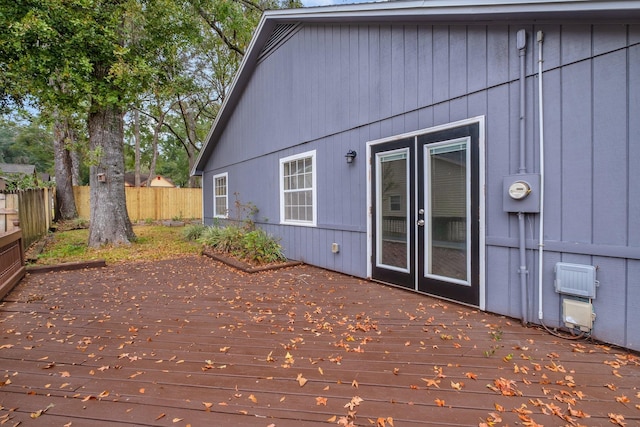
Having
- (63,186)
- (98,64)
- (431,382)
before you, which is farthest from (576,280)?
(63,186)

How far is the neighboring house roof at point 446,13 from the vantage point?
2529mm

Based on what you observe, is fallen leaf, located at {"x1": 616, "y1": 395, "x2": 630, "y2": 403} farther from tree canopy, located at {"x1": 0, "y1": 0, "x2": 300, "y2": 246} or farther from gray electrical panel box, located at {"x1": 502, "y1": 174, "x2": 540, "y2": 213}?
tree canopy, located at {"x1": 0, "y1": 0, "x2": 300, "y2": 246}

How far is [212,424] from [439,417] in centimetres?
123

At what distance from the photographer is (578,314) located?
9.07 ft

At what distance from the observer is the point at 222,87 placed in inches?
669

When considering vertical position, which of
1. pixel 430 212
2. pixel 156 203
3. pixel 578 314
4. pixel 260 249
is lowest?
pixel 578 314

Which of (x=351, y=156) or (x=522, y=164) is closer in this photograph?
(x=522, y=164)

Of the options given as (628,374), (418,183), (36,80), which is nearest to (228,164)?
(36,80)

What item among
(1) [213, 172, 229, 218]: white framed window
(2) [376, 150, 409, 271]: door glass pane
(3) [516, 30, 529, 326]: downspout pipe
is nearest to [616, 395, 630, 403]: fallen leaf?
(3) [516, 30, 529, 326]: downspout pipe

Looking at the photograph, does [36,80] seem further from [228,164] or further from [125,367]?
[125,367]

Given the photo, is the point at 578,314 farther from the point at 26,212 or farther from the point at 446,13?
the point at 26,212

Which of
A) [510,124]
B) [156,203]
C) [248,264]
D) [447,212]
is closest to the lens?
[510,124]

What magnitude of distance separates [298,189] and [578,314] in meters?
4.73

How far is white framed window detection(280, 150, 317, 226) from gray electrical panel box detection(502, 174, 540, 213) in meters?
3.41
